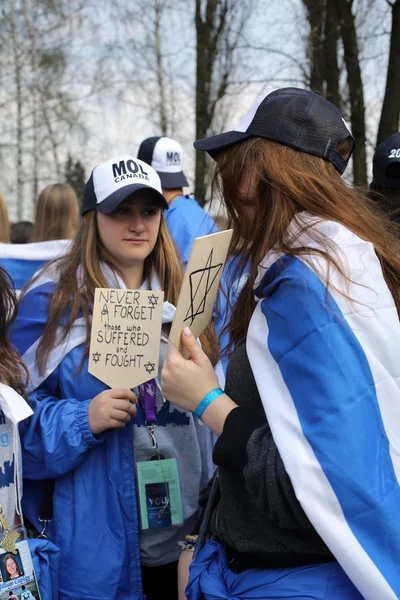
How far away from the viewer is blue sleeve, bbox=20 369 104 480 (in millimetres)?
2275

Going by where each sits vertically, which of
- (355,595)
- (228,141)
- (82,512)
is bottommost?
(82,512)

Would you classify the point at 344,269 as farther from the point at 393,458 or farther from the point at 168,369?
the point at 168,369

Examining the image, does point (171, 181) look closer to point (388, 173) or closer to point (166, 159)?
point (166, 159)

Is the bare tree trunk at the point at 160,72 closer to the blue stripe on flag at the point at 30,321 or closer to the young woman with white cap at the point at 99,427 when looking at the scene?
the young woman with white cap at the point at 99,427

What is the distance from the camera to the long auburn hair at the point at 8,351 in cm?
221

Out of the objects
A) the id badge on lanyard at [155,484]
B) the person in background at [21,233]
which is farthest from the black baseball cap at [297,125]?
the person in background at [21,233]

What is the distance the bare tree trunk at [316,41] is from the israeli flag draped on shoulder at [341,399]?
8709 mm

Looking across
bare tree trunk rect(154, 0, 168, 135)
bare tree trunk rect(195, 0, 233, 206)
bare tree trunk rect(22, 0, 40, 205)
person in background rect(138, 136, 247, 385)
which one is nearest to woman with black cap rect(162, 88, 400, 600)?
person in background rect(138, 136, 247, 385)

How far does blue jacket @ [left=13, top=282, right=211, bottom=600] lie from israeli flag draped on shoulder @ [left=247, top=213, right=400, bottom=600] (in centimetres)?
103

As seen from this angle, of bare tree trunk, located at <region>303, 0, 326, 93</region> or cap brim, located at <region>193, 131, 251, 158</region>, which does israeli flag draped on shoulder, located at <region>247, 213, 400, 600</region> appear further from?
bare tree trunk, located at <region>303, 0, 326, 93</region>

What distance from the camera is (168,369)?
171 centimetres

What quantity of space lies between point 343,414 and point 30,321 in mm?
1451

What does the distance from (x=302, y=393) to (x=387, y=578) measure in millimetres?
378

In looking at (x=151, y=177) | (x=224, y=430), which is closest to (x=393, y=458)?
(x=224, y=430)
